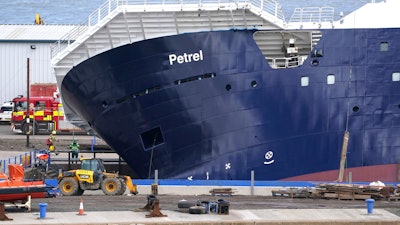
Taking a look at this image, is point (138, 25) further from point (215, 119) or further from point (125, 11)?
point (215, 119)

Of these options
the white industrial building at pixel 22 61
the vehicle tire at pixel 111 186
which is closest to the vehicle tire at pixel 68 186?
the vehicle tire at pixel 111 186

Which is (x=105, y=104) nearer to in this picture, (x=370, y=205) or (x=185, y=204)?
(x=185, y=204)

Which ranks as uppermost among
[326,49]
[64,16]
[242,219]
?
[64,16]

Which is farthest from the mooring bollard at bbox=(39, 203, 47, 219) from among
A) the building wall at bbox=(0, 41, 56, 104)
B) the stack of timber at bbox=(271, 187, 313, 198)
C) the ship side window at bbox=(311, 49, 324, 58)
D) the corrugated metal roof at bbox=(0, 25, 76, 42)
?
the building wall at bbox=(0, 41, 56, 104)

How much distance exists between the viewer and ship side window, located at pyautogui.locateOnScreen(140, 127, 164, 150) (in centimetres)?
3975

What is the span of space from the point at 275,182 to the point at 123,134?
5.73 meters

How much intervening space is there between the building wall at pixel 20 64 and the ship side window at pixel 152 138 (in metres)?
38.4

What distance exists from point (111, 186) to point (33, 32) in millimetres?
43530

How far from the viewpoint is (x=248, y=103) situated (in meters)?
39.2

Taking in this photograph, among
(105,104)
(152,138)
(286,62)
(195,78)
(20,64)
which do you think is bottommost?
(152,138)

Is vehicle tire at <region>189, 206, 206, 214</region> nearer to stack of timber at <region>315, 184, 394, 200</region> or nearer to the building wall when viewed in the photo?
stack of timber at <region>315, 184, 394, 200</region>

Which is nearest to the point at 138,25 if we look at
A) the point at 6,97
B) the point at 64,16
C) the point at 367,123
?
the point at 367,123

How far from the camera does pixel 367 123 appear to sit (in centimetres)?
3981

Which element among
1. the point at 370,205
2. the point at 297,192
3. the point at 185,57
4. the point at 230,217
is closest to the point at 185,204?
the point at 230,217
